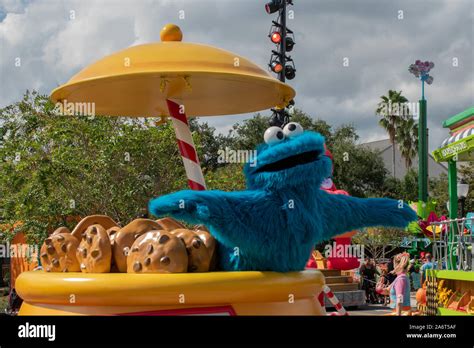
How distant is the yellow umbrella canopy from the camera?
4.72 meters

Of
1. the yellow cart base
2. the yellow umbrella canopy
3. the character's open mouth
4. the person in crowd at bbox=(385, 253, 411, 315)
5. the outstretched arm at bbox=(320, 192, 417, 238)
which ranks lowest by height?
the person in crowd at bbox=(385, 253, 411, 315)

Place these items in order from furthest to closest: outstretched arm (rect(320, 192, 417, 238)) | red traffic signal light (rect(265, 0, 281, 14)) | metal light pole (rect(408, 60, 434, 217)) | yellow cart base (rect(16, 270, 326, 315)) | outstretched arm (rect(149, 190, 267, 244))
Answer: metal light pole (rect(408, 60, 434, 217)), red traffic signal light (rect(265, 0, 281, 14)), outstretched arm (rect(320, 192, 417, 238)), outstretched arm (rect(149, 190, 267, 244)), yellow cart base (rect(16, 270, 326, 315))

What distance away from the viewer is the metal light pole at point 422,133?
23984 mm

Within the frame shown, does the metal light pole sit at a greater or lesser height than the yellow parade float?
greater

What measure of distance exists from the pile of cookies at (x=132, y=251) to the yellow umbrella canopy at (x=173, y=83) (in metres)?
1.20

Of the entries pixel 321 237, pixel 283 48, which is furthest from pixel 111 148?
pixel 321 237

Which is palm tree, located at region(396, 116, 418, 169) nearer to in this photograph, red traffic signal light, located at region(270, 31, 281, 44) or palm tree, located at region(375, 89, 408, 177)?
palm tree, located at region(375, 89, 408, 177)

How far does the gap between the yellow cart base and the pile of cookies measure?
20 centimetres

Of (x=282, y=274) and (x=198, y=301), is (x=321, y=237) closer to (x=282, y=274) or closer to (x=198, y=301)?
(x=282, y=274)

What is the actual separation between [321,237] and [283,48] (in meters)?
9.93

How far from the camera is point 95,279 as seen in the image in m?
4.12

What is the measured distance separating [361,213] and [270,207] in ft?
3.73

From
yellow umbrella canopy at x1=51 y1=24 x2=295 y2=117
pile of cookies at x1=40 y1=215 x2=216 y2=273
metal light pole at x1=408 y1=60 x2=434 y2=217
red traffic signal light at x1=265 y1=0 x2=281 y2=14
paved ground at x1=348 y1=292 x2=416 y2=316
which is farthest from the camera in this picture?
Answer: metal light pole at x1=408 y1=60 x2=434 y2=217

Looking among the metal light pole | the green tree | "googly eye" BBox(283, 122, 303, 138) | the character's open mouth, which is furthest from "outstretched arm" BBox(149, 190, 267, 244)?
the metal light pole
